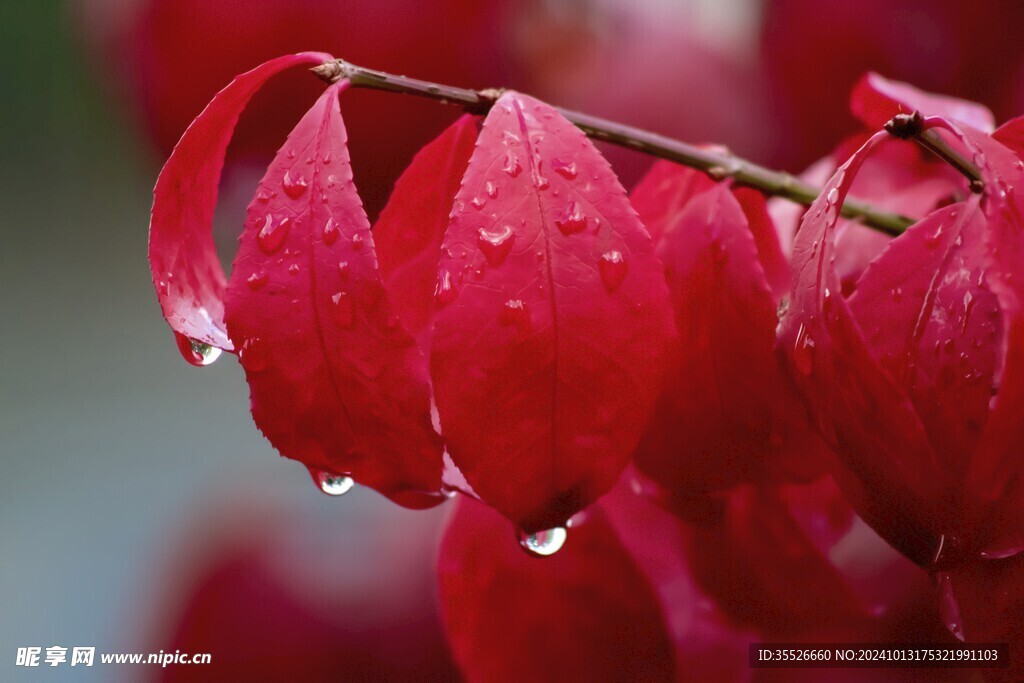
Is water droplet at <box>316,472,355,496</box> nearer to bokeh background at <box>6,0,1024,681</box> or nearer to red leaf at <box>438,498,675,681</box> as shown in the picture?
red leaf at <box>438,498,675,681</box>

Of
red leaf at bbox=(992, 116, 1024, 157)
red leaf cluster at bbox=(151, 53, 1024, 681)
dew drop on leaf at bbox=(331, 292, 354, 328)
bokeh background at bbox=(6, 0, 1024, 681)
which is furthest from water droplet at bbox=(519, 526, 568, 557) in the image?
bokeh background at bbox=(6, 0, 1024, 681)

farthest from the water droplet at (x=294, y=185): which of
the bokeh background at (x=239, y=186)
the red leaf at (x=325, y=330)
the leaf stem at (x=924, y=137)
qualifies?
the bokeh background at (x=239, y=186)

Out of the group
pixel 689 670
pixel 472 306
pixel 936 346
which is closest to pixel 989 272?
pixel 936 346

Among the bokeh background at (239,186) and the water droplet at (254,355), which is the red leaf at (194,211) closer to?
the water droplet at (254,355)

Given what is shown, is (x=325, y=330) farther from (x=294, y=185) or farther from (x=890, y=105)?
(x=890, y=105)

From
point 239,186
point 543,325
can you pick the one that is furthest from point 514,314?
Result: point 239,186

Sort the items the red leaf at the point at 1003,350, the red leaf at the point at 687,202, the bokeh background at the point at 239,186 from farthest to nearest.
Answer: the bokeh background at the point at 239,186 → the red leaf at the point at 687,202 → the red leaf at the point at 1003,350
